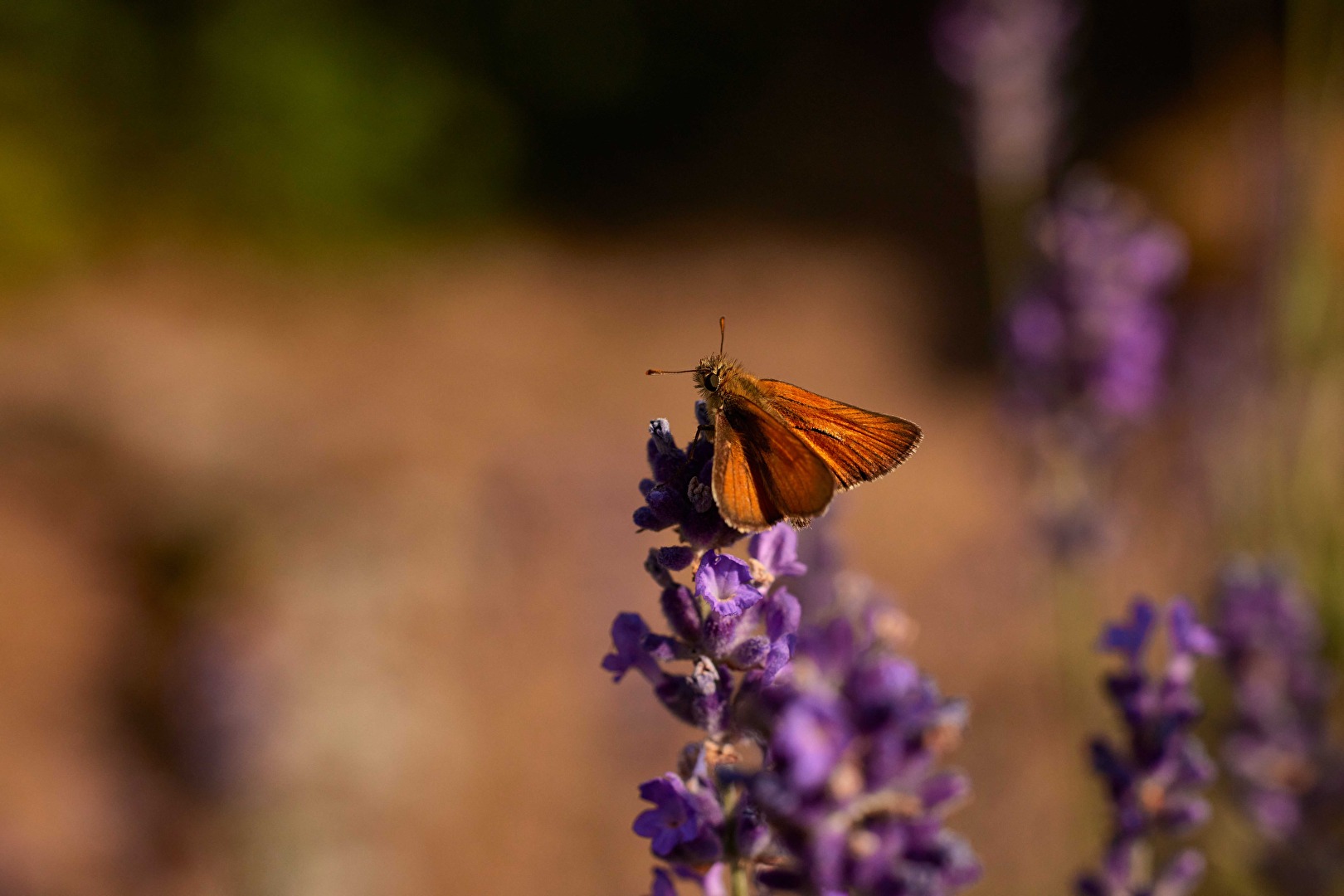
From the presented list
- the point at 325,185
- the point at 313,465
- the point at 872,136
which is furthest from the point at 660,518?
the point at 872,136

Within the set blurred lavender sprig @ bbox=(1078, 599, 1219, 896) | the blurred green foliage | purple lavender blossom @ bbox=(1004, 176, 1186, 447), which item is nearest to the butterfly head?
blurred lavender sprig @ bbox=(1078, 599, 1219, 896)

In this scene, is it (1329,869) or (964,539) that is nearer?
(1329,869)

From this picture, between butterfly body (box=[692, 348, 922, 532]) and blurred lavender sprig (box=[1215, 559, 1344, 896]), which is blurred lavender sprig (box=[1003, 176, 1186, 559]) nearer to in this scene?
blurred lavender sprig (box=[1215, 559, 1344, 896])

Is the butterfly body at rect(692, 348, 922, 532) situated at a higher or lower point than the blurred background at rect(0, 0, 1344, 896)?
lower

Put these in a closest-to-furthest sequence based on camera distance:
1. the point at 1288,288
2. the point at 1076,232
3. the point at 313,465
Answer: the point at 1076,232
the point at 1288,288
the point at 313,465

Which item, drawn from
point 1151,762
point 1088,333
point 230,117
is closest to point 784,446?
point 1151,762

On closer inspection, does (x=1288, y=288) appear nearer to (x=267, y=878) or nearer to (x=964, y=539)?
(x=964, y=539)

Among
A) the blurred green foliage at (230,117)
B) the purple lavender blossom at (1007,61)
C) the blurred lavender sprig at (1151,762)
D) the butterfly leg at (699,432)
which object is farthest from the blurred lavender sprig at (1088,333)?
the blurred green foliage at (230,117)

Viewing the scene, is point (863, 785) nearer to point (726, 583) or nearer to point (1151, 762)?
point (726, 583)
